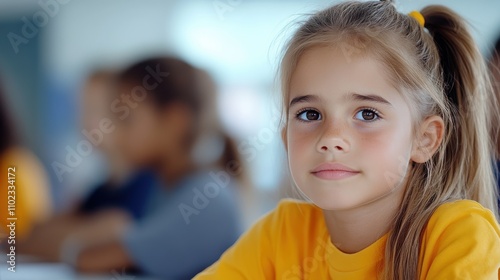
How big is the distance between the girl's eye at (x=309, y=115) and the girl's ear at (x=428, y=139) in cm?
17

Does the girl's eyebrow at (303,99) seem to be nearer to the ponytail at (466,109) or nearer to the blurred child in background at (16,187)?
the ponytail at (466,109)

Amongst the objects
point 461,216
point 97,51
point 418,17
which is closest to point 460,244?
point 461,216

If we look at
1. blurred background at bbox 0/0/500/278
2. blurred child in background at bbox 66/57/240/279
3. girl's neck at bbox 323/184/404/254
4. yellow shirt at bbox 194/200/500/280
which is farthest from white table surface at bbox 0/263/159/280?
blurred background at bbox 0/0/500/278

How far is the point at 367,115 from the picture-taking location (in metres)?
1.03

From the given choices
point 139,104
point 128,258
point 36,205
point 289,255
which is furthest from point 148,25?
point 289,255

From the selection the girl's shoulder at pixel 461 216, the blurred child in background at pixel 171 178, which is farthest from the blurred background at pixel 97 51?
the girl's shoulder at pixel 461 216

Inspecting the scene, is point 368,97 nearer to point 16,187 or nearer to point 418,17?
point 418,17

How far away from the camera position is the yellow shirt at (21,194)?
2352mm

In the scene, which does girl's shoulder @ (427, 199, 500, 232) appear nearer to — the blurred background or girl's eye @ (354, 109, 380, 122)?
girl's eye @ (354, 109, 380, 122)

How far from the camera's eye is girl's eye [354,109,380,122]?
1021mm

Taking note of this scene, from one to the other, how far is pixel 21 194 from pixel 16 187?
0.32 ft

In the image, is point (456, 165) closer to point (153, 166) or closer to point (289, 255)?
point (289, 255)

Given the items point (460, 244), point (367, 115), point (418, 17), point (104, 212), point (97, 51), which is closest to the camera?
point (460, 244)

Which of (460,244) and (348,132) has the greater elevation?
(348,132)
